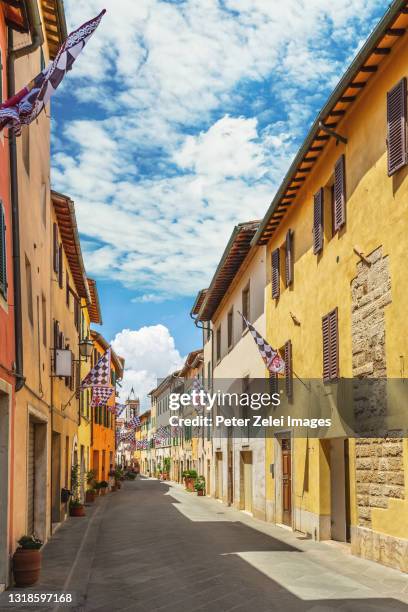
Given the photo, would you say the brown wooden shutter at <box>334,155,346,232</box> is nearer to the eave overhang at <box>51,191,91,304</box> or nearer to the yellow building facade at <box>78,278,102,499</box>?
the eave overhang at <box>51,191,91,304</box>

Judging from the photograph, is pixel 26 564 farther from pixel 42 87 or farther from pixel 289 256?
pixel 289 256

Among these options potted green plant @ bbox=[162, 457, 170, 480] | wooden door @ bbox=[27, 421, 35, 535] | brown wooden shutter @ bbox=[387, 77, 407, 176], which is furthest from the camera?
potted green plant @ bbox=[162, 457, 170, 480]

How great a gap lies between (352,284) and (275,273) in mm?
7262

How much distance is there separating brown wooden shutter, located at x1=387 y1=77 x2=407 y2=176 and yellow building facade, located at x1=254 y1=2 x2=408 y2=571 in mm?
16

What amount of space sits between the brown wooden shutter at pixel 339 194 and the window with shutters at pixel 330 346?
5.84 feet

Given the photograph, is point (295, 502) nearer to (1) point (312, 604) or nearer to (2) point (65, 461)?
(2) point (65, 461)

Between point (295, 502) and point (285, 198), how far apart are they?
7432 mm

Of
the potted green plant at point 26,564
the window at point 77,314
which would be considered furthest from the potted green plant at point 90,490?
the potted green plant at point 26,564

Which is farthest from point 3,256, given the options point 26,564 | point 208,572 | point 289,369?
point 289,369

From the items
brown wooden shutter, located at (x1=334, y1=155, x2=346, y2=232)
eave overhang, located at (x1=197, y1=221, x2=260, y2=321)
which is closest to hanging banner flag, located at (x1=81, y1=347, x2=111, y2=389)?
eave overhang, located at (x1=197, y1=221, x2=260, y2=321)

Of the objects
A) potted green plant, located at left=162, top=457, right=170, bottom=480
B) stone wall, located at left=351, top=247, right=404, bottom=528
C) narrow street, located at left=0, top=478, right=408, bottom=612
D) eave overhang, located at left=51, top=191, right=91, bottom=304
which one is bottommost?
potted green plant, located at left=162, top=457, right=170, bottom=480

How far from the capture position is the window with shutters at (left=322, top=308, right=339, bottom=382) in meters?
15.5

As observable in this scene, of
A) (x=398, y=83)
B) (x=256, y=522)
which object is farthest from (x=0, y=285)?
(x=256, y=522)

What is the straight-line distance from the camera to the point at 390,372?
41.0 feet
